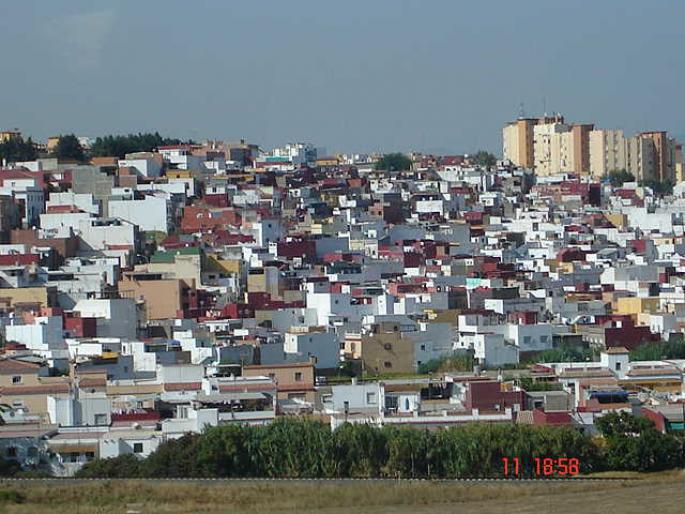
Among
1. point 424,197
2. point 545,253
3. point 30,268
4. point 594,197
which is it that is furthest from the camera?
point 594,197

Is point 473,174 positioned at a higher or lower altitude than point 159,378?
higher

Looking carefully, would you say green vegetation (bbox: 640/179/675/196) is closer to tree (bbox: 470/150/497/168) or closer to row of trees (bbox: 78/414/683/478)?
tree (bbox: 470/150/497/168)

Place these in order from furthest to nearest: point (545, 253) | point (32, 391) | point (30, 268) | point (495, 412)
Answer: point (545, 253), point (30, 268), point (32, 391), point (495, 412)

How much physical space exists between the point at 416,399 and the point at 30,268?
14592 millimetres

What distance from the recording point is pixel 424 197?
56750mm

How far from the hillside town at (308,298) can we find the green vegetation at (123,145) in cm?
10

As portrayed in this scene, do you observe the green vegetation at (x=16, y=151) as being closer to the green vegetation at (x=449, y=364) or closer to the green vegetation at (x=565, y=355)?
the green vegetation at (x=449, y=364)

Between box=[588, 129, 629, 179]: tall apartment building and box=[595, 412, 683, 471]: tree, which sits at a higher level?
box=[588, 129, 629, 179]: tall apartment building

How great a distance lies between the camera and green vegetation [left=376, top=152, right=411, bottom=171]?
69.1m

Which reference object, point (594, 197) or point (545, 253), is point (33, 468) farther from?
point (594, 197)

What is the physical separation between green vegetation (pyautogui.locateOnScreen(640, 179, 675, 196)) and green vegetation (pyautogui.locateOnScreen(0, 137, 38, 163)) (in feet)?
78.4

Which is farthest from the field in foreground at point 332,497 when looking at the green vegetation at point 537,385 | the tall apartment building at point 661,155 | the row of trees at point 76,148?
the tall apartment building at point 661,155

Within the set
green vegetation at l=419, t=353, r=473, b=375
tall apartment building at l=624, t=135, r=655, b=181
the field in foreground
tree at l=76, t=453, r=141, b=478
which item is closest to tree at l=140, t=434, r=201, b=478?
tree at l=76, t=453, r=141, b=478

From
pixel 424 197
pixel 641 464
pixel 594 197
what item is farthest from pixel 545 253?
pixel 641 464
